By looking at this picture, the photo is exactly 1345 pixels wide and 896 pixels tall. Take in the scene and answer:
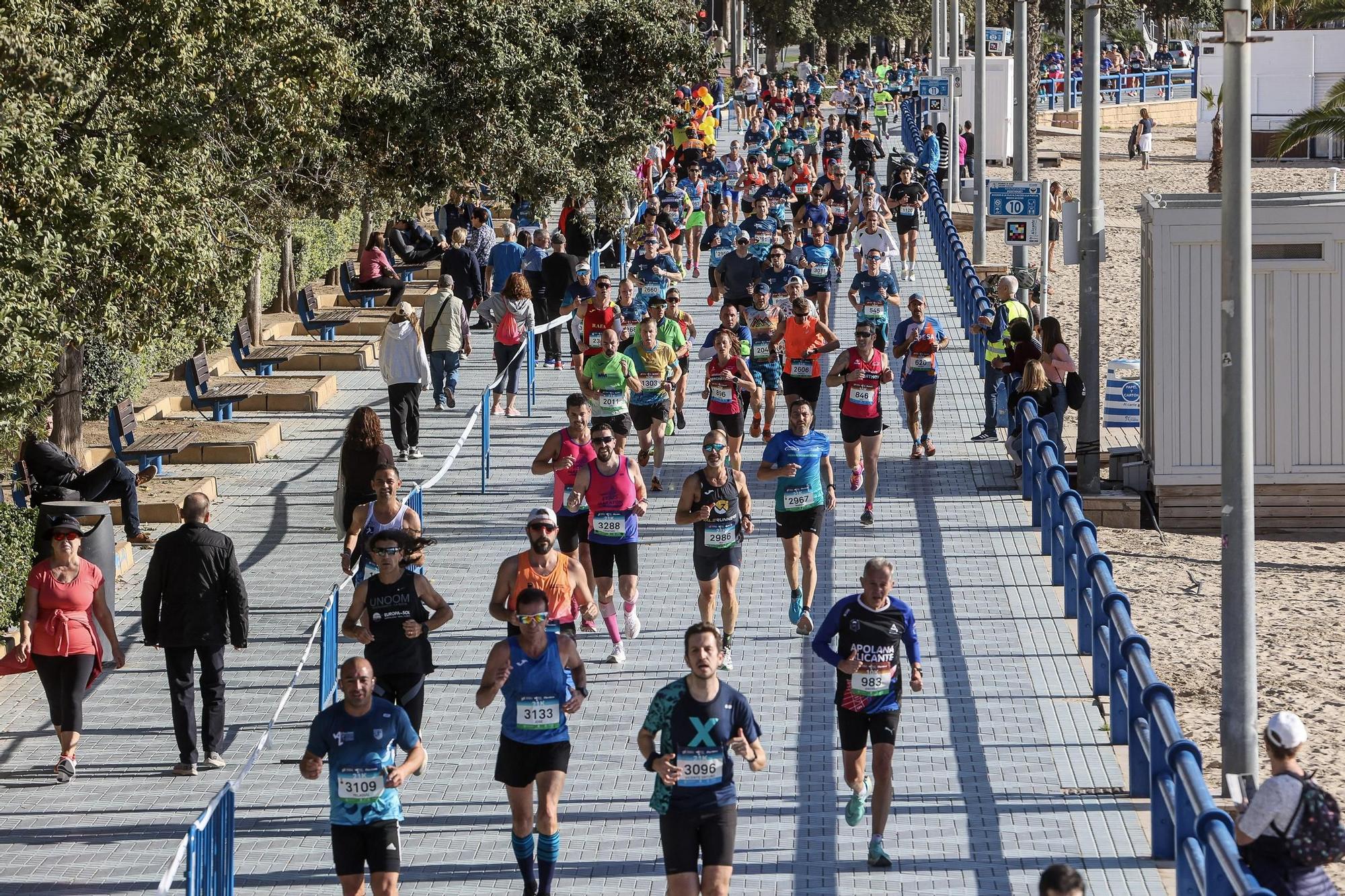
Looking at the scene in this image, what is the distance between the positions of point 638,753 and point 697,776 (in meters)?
2.97

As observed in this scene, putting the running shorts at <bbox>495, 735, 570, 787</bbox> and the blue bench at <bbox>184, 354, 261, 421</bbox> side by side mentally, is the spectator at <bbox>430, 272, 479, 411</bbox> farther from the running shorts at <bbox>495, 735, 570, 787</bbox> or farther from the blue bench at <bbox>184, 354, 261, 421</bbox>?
the running shorts at <bbox>495, 735, 570, 787</bbox>

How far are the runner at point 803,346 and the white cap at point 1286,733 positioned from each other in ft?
34.2

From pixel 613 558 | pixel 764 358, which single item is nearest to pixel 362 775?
pixel 613 558

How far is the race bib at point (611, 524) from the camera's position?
12.9 meters

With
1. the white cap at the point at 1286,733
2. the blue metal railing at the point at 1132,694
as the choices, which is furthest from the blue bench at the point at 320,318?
the white cap at the point at 1286,733

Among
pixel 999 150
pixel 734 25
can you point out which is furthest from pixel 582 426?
pixel 734 25

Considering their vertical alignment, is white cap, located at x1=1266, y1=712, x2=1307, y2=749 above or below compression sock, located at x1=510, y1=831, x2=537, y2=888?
above

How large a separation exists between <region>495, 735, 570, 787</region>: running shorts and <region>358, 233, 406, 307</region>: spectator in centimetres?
2070

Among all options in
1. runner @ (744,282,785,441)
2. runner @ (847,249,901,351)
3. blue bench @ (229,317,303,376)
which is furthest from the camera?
blue bench @ (229,317,303,376)

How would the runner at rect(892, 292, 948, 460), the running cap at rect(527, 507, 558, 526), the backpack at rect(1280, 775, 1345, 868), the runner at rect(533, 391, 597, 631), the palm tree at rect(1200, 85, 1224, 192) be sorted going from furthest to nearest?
the palm tree at rect(1200, 85, 1224, 192) → the runner at rect(892, 292, 948, 460) → the runner at rect(533, 391, 597, 631) → the running cap at rect(527, 507, 558, 526) → the backpack at rect(1280, 775, 1345, 868)

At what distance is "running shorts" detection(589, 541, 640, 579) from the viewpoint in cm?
1298

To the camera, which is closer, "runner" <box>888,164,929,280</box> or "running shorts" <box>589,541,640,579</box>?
"running shorts" <box>589,541,640,579</box>

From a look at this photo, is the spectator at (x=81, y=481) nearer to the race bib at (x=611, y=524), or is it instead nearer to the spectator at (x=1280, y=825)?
the race bib at (x=611, y=524)

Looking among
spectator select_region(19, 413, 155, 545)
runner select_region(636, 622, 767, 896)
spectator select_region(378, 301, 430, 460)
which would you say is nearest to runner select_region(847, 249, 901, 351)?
spectator select_region(378, 301, 430, 460)
